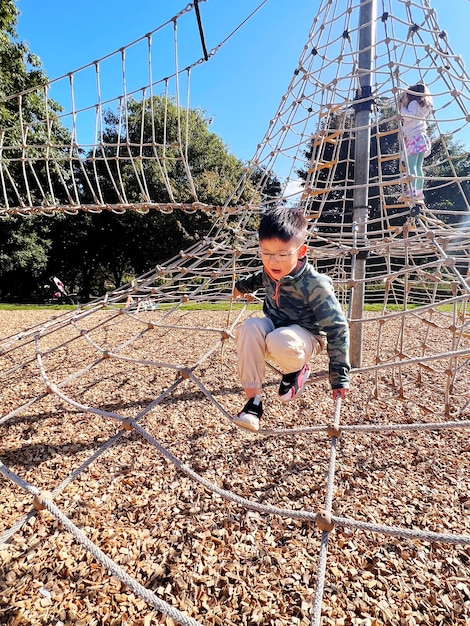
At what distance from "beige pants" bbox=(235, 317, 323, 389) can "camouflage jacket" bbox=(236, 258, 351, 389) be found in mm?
67

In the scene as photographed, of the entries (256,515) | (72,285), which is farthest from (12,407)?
(72,285)

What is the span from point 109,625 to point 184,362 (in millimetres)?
2339

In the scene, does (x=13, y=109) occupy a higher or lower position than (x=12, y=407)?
higher

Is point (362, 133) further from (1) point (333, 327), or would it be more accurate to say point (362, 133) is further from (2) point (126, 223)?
(2) point (126, 223)

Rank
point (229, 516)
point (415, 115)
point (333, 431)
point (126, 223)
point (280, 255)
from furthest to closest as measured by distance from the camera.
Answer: point (126, 223) → point (415, 115) → point (229, 516) → point (333, 431) → point (280, 255)

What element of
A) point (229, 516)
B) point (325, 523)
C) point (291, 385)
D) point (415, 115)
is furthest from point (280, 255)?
point (415, 115)

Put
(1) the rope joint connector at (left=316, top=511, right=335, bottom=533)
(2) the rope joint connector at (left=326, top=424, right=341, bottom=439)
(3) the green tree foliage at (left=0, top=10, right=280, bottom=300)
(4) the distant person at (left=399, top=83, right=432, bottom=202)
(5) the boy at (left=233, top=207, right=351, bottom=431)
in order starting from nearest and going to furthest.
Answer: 1. (1) the rope joint connector at (left=316, top=511, right=335, bottom=533)
2. (5) the boy at (left=233, top=207, right=351, bottom=431)
3. (2) the rope joint connector at (left=326, top=424, right=341, bottom=439)
4. (4) the distant person at (left=399, top=83, right=432, bottom=202)
5. (3) the green tree foliage at (left=0, top=10, right=280, bottom=300)

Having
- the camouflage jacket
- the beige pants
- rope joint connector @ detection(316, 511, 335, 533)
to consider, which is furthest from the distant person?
rope joint connector @ detection(316, 511, 335, 533)

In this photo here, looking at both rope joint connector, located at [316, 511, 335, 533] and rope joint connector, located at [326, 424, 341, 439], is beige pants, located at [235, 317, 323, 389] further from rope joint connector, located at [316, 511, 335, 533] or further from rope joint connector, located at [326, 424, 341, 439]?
rope joint connector, located at [316, 511, 335, 533]

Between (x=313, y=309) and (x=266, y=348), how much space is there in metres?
0.21

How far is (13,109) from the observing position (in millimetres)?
8594

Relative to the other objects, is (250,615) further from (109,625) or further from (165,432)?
(165,432)

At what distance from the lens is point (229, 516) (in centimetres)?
150

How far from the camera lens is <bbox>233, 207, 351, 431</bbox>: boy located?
3.86 feet
